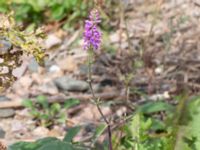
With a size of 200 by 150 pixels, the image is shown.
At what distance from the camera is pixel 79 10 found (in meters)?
4.30

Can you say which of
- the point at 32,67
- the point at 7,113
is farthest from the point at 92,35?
the point at 32,67

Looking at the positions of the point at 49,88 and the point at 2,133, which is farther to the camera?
the point at 49,88

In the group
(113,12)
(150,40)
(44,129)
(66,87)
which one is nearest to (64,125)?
(44,129)

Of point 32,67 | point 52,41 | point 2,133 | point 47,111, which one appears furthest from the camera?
point 52,41

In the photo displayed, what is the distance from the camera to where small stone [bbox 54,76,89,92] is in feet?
11.8

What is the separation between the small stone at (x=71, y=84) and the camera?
358 cm

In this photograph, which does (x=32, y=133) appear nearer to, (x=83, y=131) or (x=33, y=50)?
(x=83, y=131)

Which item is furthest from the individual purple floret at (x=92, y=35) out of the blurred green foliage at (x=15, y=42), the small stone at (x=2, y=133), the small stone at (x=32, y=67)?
the small stone at (x=32, y=67)

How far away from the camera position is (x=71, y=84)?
3.61m

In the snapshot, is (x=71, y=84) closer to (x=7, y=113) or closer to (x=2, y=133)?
(x=7, y=113)

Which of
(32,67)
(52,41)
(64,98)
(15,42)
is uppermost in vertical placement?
(15,42)

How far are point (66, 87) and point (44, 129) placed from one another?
43 centimetres

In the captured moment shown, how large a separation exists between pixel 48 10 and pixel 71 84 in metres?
1.01

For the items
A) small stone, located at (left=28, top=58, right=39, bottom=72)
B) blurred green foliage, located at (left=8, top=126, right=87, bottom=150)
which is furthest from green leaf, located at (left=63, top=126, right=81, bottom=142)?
small stone, located at (left=28, top=58, right=39, bottom=72)
